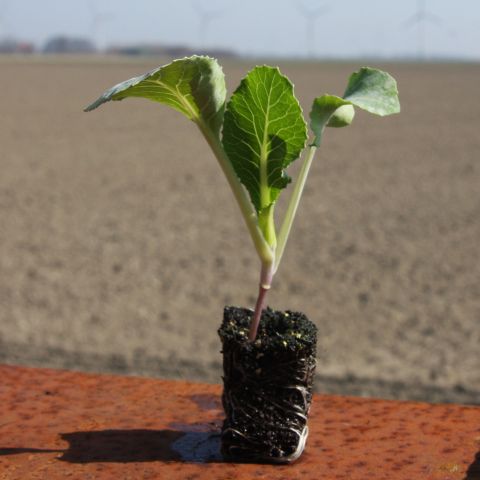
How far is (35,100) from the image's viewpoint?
19.7 metres

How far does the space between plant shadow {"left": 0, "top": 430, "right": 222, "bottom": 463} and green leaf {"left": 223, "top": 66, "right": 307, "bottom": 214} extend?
29 centimetres

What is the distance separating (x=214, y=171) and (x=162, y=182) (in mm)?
798

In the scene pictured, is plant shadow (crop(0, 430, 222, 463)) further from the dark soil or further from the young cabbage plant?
the young cabbage plant

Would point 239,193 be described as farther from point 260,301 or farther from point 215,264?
point 215,264

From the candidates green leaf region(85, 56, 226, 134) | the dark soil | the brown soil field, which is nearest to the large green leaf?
green leaf region(85, 56, 226, 134)

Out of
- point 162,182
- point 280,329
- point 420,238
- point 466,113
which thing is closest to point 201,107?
point 280,329

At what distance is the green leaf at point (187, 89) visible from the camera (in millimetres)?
995

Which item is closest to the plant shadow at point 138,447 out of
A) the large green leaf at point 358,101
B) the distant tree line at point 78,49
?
the large green leaf at point 358,101

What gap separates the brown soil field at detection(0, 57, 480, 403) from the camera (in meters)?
4.53

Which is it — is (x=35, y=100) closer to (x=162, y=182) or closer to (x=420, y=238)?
(x=162, y=182)

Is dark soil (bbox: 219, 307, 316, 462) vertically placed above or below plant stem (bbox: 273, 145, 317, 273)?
below

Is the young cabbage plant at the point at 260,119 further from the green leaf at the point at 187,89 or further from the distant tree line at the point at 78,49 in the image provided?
the distant tree line at the point at 78,49

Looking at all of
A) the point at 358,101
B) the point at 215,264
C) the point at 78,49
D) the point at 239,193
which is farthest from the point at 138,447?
the point at 78,49

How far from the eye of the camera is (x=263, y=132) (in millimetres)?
1104
